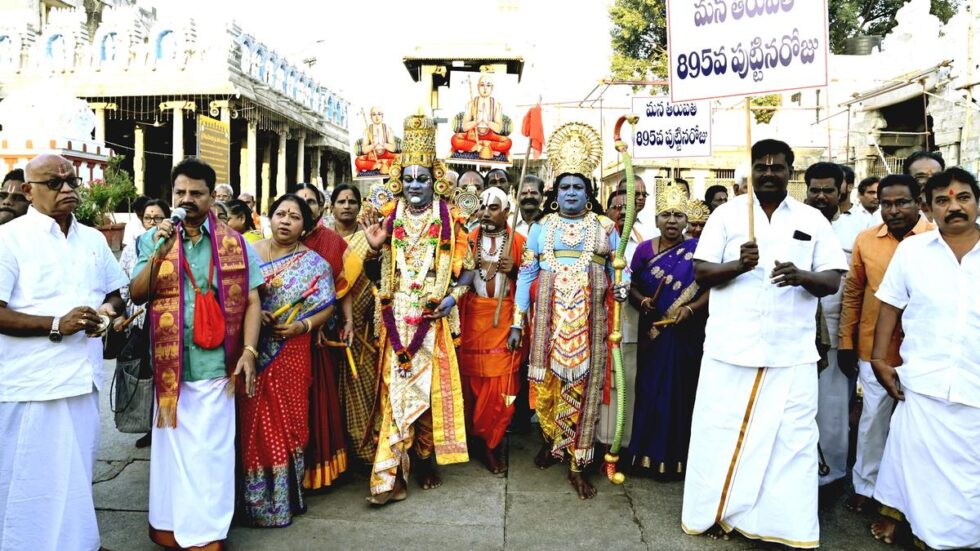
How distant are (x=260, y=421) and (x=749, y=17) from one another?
3.48m

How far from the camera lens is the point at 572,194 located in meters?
4.19

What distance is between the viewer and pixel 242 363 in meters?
3.26

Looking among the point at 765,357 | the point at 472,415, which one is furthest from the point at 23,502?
the point at 765,357

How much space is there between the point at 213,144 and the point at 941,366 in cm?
1432

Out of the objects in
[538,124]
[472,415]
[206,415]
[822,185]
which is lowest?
[472,415]

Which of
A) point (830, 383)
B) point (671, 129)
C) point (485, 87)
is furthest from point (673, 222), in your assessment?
point (485, 87)

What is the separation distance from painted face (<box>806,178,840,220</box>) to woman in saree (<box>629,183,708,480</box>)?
32.6 inches

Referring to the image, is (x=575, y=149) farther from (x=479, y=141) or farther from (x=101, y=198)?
(x=101, y=198)

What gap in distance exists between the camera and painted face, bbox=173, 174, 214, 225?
3186 millimetres

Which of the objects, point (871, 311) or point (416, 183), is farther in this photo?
point (416, 183)

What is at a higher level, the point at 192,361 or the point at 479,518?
the point at 192,361

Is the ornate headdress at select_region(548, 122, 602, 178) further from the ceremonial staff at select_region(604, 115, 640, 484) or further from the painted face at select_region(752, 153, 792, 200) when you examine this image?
the painted face at select_region(752, 153, 792, 200)

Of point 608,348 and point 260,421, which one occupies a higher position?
point 608,348

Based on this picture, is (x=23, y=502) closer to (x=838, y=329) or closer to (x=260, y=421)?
(x=260, y=421)
